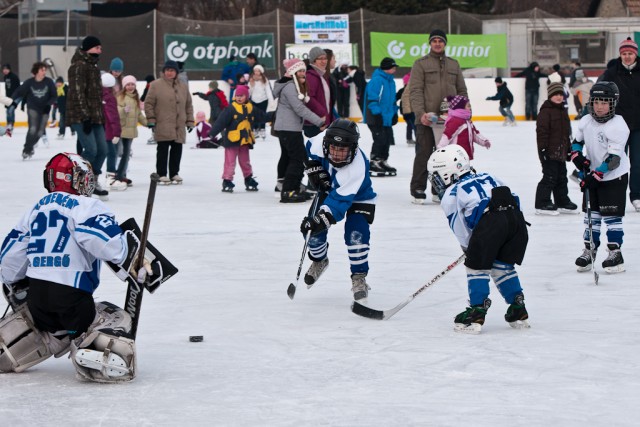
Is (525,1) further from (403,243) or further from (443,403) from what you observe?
(443,403)

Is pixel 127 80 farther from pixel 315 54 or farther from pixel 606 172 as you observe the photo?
pixel 606 172

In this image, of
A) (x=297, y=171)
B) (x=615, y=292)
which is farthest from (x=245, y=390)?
(x=297, y=171)

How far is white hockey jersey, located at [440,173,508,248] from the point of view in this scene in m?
5.25

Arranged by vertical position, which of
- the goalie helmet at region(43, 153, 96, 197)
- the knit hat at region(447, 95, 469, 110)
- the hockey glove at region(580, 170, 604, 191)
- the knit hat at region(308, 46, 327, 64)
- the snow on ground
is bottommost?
the snow on ground

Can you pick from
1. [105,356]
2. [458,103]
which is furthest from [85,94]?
[105,356]

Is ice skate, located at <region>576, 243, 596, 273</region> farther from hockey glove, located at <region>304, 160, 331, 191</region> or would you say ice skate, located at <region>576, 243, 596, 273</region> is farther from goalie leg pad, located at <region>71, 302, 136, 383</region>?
goalie leg pad, located at <region>71, 302, 136, 383</region>

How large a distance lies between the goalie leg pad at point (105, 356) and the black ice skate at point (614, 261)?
3.52m

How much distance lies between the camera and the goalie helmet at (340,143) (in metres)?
5.75

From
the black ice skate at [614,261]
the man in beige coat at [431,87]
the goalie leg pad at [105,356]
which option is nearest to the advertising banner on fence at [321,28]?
the man in beige coat at [431,87]

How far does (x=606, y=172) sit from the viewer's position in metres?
6.90

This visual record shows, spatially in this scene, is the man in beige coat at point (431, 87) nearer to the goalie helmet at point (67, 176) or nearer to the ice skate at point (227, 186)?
the ice skate at point (227, 186)

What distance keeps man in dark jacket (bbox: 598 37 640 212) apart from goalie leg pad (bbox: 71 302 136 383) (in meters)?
5.71

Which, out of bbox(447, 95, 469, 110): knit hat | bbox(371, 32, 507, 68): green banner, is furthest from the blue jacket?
bbox(371, 32, 507, 68): green banner

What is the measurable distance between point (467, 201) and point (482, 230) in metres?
0.17
